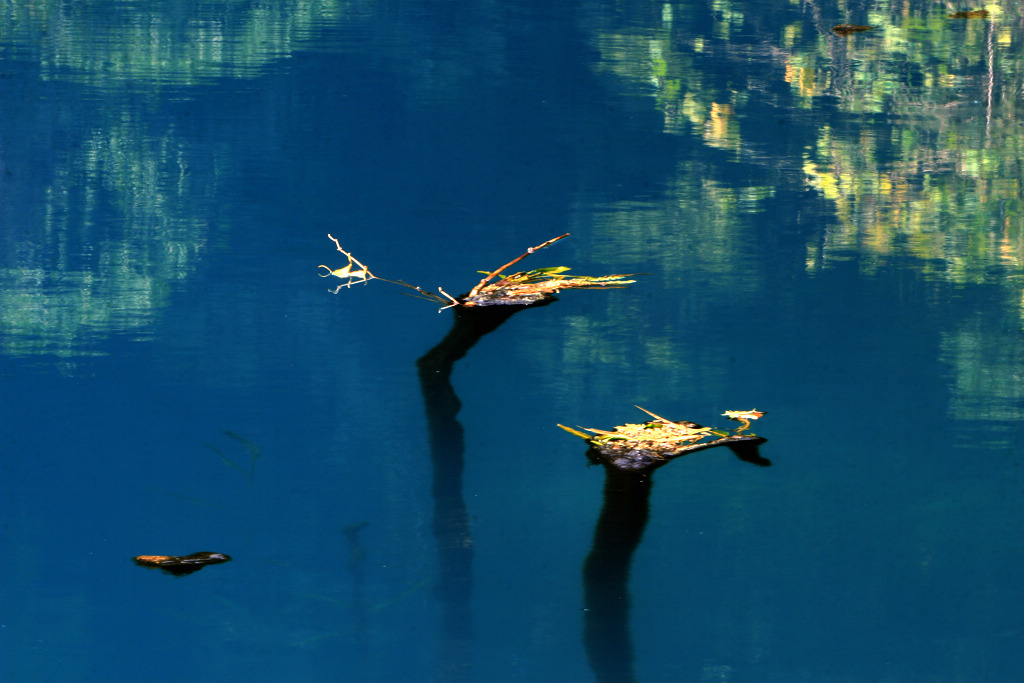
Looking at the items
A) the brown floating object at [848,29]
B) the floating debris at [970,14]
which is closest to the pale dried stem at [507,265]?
the brown floating object at [848,29]

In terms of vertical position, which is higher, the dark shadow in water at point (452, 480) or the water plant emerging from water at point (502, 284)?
the water plant emerging from water at point (502, 284)

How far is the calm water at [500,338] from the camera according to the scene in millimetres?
2236

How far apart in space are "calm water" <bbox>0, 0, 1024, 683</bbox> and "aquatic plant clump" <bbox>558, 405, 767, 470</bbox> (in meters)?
0.03

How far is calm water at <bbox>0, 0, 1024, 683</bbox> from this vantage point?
7.34 ft

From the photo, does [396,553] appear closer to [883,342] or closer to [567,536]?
[567,536]

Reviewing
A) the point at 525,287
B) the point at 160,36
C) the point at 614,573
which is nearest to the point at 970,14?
the point at 525,287

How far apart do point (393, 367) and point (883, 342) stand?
1.07 meters

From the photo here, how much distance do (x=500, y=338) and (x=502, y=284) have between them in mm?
117

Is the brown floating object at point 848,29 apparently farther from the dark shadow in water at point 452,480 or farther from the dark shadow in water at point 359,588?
the dark shadow in water at point 359,588

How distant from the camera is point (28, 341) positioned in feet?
7.47

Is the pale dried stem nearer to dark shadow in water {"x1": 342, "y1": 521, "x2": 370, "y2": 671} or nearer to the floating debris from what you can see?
dark shadow in water {"x1": 342, "y1": 521, "x2": 370, "y2": 671}

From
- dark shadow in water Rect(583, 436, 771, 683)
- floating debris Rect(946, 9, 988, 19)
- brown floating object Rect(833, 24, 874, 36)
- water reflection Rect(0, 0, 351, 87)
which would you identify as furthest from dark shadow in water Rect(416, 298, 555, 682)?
floating debris Rect(946, 9, 988, 19)

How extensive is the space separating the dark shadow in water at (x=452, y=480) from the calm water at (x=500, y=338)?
0.01 metres

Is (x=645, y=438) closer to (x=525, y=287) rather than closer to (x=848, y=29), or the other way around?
(x=525, y=287)
